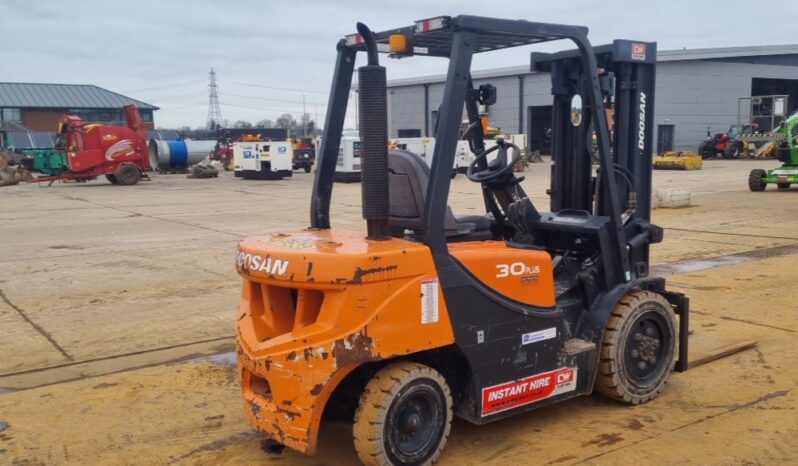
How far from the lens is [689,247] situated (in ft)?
40.8

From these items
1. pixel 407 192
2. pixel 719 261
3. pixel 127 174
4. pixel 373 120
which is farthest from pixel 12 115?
pixel 373 120

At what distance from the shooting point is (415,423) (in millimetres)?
3971

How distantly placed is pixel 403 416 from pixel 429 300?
0.63 meters

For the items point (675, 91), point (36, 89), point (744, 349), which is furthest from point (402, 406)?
point (36, 89)

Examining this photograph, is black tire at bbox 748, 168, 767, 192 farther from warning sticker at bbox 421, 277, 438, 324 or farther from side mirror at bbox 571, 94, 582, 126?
warning sticker at bbox 421, 277, 438, 324

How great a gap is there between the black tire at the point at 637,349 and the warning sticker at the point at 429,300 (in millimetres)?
1512

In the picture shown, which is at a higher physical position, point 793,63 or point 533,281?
point 793,63

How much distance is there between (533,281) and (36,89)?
78839 millimetres

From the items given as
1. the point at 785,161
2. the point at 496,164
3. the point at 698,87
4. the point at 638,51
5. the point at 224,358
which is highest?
the point at 698,87

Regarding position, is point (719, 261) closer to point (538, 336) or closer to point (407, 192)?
point (538, 336)

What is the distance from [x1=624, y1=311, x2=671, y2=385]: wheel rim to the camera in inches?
199

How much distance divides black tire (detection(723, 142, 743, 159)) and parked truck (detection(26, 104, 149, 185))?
119 feet

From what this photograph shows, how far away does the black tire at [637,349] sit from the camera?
4.91m

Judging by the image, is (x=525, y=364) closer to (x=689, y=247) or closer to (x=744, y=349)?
(x=744, y=349)
